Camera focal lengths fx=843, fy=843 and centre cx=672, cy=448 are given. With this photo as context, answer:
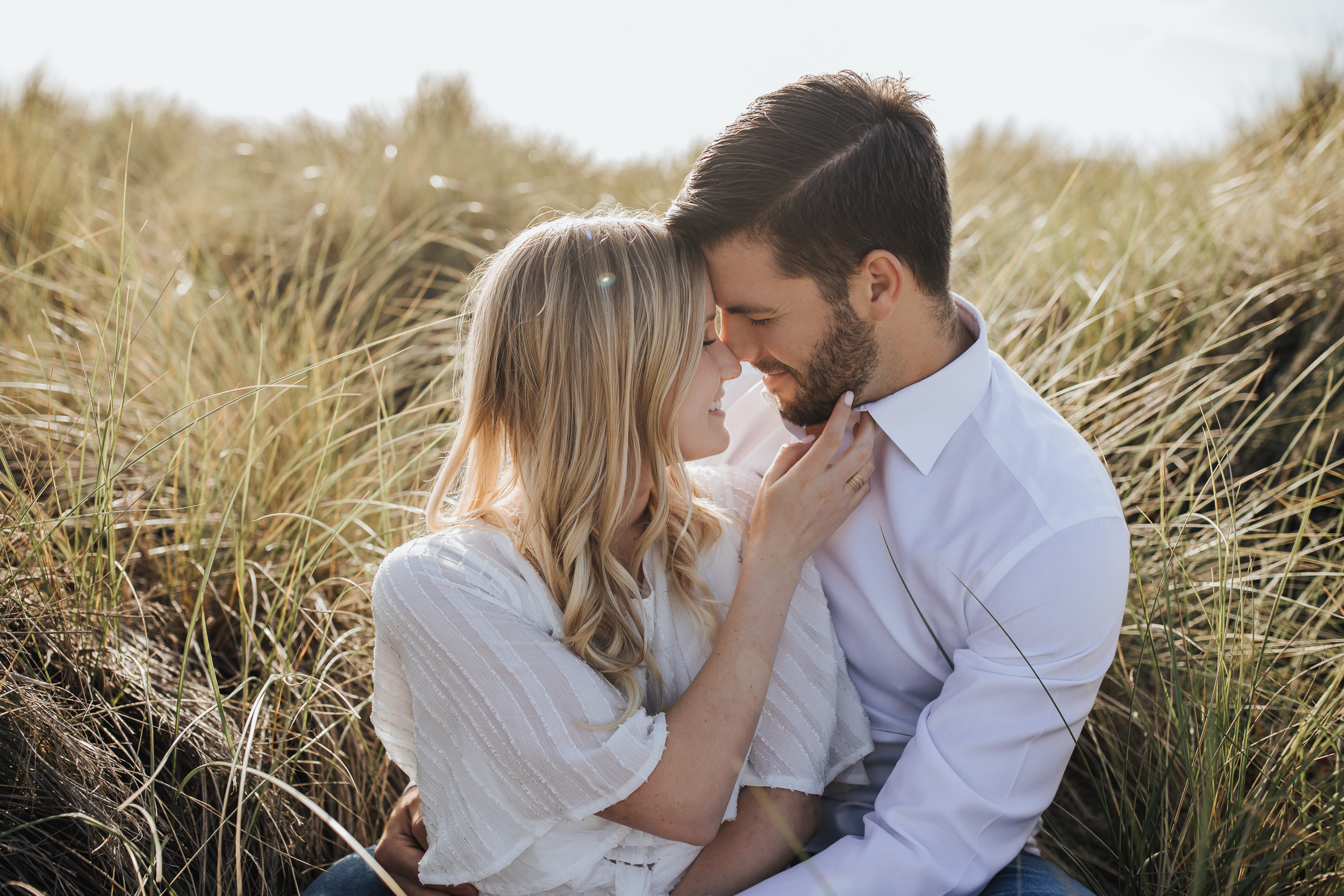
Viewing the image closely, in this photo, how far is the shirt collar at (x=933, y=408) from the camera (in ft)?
6.47

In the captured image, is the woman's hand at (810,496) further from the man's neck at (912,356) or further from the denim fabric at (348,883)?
the denim fabric at (348,883)

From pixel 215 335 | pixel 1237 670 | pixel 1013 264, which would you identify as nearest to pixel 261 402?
pixel 215 335

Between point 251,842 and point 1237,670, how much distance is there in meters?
2.44

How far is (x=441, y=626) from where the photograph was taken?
5.10ft

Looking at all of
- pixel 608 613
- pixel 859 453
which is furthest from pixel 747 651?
pixel 859 453

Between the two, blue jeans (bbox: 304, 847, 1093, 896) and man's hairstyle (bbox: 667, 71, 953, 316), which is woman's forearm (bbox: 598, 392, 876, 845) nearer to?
man's hairstyle (bbox: 667, 71, 953, 316)

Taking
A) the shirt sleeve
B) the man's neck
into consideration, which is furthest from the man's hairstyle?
the shirt sleeve

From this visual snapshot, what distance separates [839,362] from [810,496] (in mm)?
390

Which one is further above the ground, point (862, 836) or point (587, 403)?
point (587, 403)

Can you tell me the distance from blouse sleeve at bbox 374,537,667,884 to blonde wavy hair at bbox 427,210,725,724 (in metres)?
0.12

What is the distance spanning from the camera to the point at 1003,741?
1715 mm

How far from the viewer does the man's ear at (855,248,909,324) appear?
6.57ft

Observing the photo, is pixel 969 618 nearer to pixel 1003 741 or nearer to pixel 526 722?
pixel 1003 741

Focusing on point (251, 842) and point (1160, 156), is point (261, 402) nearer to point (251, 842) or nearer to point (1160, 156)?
point (251, 842)
